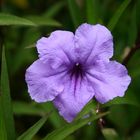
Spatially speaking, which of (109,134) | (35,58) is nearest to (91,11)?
(109,134)

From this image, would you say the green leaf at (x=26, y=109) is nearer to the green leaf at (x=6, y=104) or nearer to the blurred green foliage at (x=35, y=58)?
the blurred green foliage at (x=35, y=58)

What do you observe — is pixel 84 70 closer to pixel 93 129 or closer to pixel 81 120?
pixel 81 120

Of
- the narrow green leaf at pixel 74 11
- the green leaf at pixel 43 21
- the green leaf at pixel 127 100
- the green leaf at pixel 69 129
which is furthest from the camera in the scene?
the green leaf at pixel 43 21

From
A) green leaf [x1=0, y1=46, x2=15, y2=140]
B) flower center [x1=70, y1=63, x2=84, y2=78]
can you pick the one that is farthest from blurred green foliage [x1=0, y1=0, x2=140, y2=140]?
flower center [x1=70, y1=63, x2=84, y2=78]

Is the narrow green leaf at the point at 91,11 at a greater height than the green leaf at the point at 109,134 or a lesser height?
greater

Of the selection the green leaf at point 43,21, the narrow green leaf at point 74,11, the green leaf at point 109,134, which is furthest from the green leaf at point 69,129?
the green leaf at point 43,21
